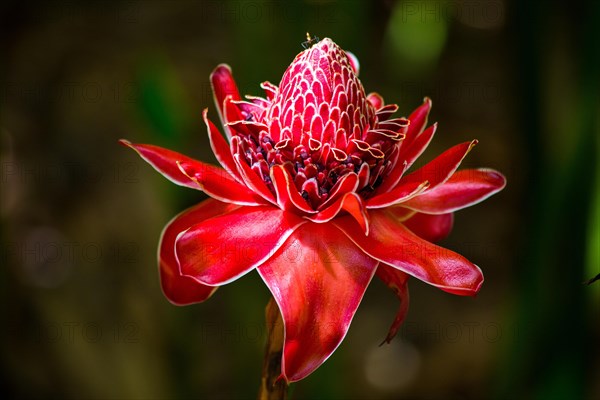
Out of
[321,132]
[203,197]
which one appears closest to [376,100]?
[321,132]

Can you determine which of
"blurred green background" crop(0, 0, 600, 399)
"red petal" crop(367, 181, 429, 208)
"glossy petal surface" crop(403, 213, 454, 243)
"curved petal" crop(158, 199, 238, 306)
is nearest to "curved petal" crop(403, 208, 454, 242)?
"glossy petal surface" crop(403, 213, 454, 243)

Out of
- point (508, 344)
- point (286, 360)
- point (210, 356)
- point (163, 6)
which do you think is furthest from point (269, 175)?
point (163, 6)

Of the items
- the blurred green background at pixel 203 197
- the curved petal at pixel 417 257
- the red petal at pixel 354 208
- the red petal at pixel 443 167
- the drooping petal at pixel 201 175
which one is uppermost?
the red petal at pixel 443 167

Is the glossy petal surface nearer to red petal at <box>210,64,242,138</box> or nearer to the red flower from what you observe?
the red flower

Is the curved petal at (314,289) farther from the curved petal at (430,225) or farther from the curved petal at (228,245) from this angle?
the curved petal at (430,225)

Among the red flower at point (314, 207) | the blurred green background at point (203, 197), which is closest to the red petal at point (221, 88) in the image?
the red flower at point (314, 207)

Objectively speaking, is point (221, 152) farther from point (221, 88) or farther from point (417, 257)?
point (417, 257)

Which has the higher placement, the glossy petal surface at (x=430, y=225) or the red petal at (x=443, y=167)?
the red petal at (x=443, y=167)
